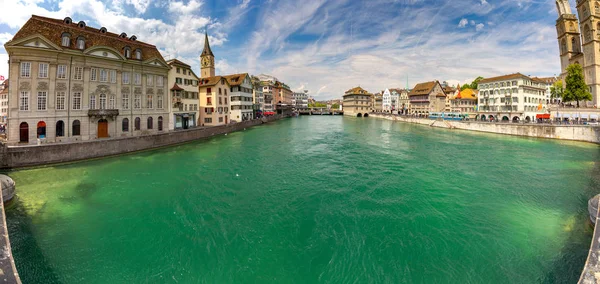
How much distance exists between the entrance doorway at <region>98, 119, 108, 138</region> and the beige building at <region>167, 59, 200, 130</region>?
32.1 ft

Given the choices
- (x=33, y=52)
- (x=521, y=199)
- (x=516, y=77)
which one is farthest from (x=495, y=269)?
(x=516, y=77)

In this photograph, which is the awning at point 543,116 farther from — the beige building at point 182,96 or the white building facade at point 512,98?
the beige building at point 182,96

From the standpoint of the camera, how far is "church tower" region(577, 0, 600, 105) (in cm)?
5406

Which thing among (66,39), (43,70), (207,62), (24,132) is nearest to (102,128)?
(24,132)

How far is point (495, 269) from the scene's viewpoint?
9430mm

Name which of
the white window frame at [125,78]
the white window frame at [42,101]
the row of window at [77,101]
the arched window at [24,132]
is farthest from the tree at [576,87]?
the arched window at [24,132]

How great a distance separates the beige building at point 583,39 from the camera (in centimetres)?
5431

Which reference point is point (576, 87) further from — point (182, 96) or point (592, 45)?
point (182, 96)

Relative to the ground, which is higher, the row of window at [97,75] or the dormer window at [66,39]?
the dormer window at [66,39]

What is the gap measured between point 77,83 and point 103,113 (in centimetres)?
396

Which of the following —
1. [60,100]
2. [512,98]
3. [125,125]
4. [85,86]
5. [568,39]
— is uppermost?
[568,39]

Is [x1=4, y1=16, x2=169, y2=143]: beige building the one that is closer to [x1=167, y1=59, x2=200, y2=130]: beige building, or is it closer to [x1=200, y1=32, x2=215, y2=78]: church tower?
[x1=167, y1=59, x2=200, y2=130]: beige building

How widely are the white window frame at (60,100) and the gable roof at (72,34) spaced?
508 centimetres

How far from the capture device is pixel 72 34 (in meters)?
28.4
